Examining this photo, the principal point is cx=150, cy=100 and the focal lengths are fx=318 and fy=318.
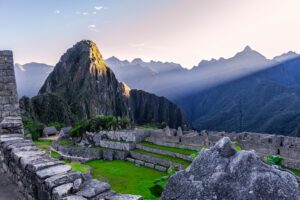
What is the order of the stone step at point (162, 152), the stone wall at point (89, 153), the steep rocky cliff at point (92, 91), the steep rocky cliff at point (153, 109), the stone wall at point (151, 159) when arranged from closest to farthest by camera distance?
1. the stone step at point (162, 152)
2. the stone wall at point (151, 159)
3. the stone wall at point (89, 153)
4. the steep rocky cliff at point (92, 91)
5. the steep rocky cliff at point (153, 109)

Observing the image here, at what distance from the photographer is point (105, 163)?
1467 inches

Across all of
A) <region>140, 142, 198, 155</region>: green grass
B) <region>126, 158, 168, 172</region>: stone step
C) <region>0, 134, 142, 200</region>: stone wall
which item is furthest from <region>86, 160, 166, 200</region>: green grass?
<region>0, 134, 142, 200</region>: stone wall

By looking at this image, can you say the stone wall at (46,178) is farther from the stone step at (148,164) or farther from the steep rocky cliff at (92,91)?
the steep rocky cliff at (92,91)

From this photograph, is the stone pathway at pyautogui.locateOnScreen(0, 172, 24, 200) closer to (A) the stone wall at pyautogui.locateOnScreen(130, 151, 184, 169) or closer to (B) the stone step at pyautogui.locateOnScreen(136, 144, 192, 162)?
(B) the stone step at pyautogui.locateOnScreen(136, 144, 192, 162)

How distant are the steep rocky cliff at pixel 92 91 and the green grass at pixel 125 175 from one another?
3301 inches

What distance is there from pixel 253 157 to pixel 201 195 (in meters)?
0.50

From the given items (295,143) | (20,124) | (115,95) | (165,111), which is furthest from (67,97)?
(20,124)

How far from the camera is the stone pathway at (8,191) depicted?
590cm

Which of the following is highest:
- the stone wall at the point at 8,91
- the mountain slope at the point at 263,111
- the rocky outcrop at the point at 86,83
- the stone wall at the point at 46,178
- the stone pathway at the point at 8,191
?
the rocky outcrop at the point at 86,83

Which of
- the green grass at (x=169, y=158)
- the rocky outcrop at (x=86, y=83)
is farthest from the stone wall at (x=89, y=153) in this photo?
the rocky outcrop at (x=86, y=83)

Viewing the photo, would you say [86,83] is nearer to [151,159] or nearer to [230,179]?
[151,159]

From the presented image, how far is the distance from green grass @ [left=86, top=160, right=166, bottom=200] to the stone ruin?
15.3 meters

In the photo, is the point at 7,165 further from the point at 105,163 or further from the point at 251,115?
the point at 251,115

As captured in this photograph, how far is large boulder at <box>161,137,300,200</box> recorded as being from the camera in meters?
2.26
